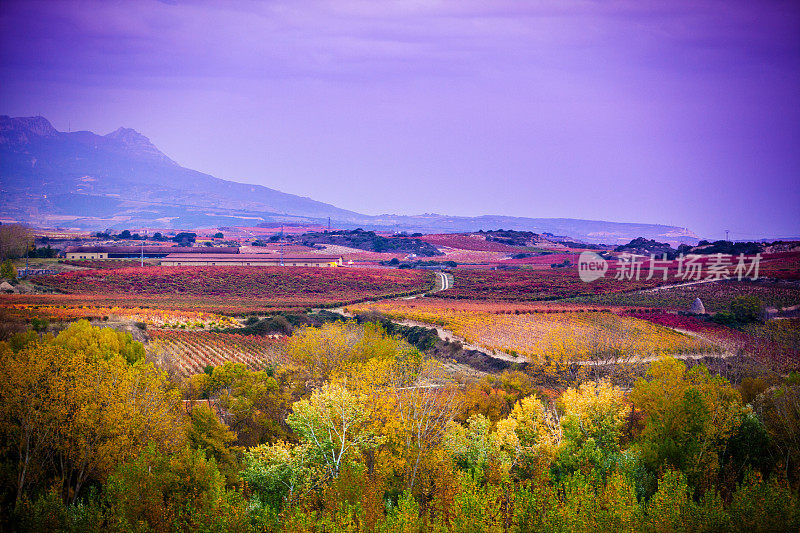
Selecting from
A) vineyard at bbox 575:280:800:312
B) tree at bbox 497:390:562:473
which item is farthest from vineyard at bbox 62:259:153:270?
tree at bbox 497:390:562:473

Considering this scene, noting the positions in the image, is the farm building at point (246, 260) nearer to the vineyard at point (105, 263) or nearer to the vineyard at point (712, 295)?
the vineyard at point (105, 263)

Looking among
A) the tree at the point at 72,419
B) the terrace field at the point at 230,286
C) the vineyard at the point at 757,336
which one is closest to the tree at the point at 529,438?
the tree at the point at 72,419

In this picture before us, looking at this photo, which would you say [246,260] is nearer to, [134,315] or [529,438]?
[134,315]

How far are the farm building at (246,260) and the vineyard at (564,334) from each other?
56102 millimetres

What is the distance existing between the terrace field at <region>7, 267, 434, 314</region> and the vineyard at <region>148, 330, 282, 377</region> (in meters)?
16.3

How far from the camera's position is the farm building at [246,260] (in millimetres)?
117456

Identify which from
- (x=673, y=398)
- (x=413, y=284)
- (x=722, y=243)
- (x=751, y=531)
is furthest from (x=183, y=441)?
(x=722, y=243)

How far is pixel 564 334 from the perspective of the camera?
49.6m

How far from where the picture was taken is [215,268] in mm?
107500

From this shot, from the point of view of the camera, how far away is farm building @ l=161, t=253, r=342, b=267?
117m

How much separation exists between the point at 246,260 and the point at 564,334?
91.1 meters

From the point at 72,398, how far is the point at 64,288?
2773 inches

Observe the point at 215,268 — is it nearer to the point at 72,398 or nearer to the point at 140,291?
the point at 140,291

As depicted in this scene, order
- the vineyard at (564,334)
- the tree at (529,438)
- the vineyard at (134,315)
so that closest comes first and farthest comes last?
the tree at (529,438) < the vineyard at (564,334) < the vineyard at (134,315)
